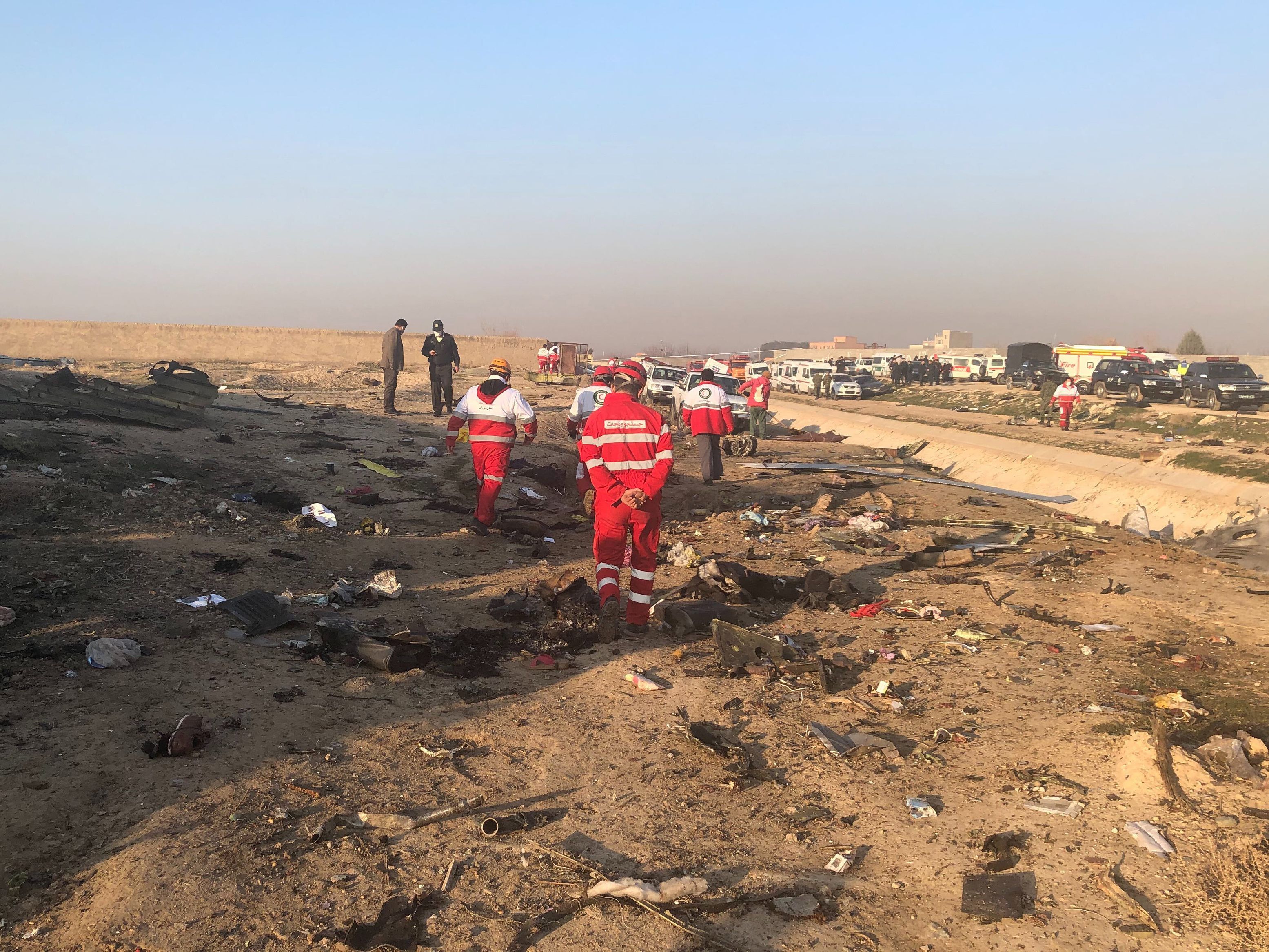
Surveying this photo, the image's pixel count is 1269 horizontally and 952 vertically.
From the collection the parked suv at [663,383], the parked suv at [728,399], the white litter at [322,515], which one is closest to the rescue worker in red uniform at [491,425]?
the white litter at [322,515]

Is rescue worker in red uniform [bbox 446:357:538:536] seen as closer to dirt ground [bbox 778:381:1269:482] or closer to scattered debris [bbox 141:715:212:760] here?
scattered debris [bbox 141:715:212:760]

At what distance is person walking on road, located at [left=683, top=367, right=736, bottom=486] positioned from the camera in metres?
12.9

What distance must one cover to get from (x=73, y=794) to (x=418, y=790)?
1488mm

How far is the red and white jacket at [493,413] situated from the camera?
9.41 meters

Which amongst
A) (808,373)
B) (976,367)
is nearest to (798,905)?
(808,373)

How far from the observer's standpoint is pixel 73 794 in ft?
12.7

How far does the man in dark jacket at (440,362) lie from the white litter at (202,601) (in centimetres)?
1041

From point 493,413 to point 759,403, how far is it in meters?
11.0

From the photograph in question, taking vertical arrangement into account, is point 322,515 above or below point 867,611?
above

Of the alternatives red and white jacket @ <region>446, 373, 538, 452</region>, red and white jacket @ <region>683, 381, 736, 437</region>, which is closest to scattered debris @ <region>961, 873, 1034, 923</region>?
red and white jacket @ <region>446, 373, 538, 452</region>

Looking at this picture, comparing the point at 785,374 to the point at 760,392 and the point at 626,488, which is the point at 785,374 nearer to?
the point at 760,392

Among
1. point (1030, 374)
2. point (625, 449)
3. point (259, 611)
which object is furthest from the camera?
point (1030, 374)

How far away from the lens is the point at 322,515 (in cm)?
949

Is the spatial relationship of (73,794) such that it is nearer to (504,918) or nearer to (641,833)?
(504,918)
